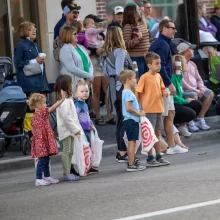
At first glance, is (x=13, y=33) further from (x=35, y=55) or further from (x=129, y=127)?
(x=129, y=127)

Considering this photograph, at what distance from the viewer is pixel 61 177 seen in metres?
13.9

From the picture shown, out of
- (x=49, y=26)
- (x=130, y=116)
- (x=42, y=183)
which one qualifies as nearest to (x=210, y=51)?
(x=49, y=26)

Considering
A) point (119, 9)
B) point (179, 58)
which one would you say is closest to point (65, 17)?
point (119, 9)

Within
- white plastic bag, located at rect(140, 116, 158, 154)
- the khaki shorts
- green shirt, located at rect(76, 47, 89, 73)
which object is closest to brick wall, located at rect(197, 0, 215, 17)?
green shirt, located at rect(76, 47, 89, 73)

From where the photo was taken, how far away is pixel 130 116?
13.8 m

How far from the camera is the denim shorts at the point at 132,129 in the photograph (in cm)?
1377

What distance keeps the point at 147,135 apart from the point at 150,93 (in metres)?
0.81

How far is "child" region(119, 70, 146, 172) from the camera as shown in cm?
1376

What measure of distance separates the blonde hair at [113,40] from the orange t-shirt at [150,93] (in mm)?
1248

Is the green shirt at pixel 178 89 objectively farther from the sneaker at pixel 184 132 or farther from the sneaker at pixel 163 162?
the sneaker at pixel 163 162

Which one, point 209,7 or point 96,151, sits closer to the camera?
point 96,151

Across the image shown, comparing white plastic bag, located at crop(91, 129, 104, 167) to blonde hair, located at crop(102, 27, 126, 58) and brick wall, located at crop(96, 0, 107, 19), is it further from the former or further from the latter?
brick wall, located at crop(96, 0, 107, 19)

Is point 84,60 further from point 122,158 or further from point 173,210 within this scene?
point 173,210

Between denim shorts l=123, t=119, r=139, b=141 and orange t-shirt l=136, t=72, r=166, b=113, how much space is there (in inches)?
21.1
